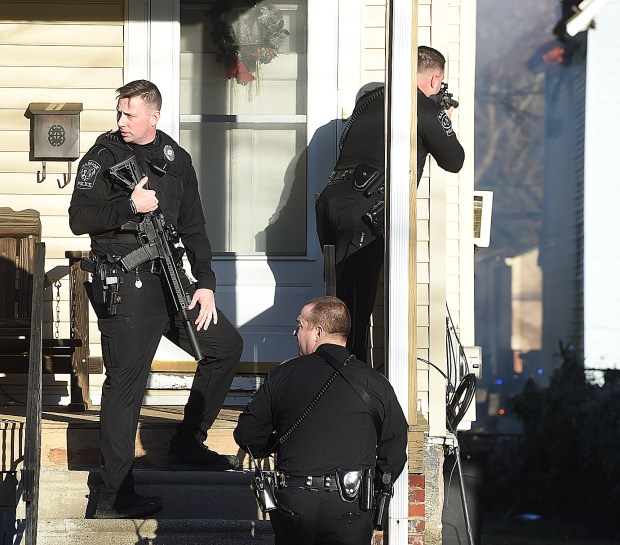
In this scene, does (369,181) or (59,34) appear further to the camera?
(59,34)

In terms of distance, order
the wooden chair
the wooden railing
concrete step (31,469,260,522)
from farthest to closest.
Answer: the wooden chair, concrete step (31,469,260,522), the wooden railing

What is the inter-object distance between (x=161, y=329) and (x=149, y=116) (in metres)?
1.02

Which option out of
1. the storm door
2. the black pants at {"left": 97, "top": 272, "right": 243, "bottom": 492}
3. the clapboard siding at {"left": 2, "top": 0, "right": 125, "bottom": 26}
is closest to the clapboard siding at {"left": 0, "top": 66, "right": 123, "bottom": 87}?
the clapboard siding at {"left": 2, "top": 0, "right": 125, "bottom": 26}

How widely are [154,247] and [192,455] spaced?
1080 mm

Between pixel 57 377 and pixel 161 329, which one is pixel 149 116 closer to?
pixel 161 329

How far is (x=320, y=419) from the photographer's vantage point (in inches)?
189

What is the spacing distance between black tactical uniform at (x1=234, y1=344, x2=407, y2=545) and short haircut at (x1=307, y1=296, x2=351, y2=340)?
8 centimetres

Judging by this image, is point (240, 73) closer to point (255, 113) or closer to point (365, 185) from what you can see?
point (255, 113)

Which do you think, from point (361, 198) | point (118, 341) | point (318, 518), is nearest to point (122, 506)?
point (118, 341)

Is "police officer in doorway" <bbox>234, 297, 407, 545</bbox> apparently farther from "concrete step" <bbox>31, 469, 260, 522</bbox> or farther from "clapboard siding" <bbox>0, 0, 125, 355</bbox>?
"clapboard siding" <bbox>0, 0, 125, 355</bbox>

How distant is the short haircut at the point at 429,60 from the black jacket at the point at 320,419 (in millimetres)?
2329

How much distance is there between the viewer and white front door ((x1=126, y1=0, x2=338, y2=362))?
26.9 ft

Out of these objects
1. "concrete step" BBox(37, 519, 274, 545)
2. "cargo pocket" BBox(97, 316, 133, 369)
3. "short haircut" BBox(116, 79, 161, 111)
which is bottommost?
"concrete step" BBox(37, 519, 274, 545)

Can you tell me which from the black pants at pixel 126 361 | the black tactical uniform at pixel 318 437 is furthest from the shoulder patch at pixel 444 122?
the black tactical uniform at pixel 318 437
